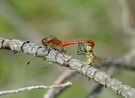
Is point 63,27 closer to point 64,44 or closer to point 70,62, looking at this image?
point 64,44

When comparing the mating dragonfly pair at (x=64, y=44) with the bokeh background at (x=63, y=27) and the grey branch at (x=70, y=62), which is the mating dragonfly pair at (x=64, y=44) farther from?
the bokeh background at (x=63, y=27)

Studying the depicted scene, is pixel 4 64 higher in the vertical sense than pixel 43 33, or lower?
lower

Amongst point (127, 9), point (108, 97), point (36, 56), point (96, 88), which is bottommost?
point (108, 97)

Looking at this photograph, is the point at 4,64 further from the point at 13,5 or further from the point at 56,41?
the point at 56,41

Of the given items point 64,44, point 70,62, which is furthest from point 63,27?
point 70,62

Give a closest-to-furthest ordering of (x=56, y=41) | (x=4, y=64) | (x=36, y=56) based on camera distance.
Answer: (x=36, y=56) < (x=56, y=41) < (x=4, y=64)

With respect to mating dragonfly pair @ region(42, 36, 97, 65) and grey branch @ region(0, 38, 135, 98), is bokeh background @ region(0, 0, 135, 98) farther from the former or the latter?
grey branch @ region(0, 38, 135, 98)

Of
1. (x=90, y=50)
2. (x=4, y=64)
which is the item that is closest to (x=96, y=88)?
(x=90, y=50)
